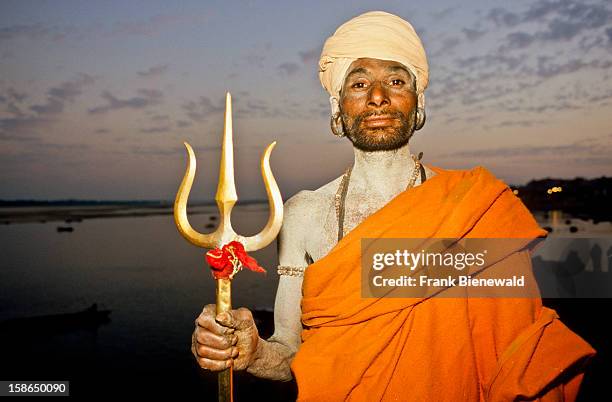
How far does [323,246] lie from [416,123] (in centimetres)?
102

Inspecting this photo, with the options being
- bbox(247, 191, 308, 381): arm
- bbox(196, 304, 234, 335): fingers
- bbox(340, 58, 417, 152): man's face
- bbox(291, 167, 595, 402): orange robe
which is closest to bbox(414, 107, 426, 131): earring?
bbox(340, 58, 417, 152): man's face

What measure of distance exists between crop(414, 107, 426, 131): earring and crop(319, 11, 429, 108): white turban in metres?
0.06

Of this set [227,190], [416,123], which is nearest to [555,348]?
[416,123]

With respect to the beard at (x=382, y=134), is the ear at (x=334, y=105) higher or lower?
higher

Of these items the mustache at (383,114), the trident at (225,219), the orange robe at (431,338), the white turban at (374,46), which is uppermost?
the white turban at (374,46)

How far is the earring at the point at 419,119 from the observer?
104 inches

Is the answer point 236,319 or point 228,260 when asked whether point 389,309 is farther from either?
point 228,260

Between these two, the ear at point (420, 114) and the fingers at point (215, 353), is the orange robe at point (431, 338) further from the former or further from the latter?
the ear at point (420, 114)

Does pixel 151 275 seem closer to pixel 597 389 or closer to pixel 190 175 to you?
pixel 597 389

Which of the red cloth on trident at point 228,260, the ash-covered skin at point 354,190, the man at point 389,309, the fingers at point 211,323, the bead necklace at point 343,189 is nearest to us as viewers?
the red cloth on trident at point 228,260

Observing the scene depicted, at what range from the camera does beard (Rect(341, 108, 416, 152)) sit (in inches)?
97.4

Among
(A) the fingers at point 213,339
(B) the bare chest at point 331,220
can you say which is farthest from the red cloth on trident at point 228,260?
(B) the bare chest at point 331,220

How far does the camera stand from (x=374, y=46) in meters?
2.46

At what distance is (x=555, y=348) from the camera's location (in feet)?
7.22
